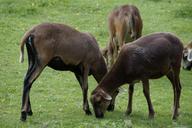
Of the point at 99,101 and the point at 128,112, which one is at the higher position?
the point at 99,101

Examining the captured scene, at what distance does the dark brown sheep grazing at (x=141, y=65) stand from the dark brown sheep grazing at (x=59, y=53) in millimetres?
546

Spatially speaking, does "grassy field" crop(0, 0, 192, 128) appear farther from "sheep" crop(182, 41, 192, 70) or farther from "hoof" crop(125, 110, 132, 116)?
"sheep" crop(182, 41, 192, 70)

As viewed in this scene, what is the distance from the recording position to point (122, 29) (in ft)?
50.6

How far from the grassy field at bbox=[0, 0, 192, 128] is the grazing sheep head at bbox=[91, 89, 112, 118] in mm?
182

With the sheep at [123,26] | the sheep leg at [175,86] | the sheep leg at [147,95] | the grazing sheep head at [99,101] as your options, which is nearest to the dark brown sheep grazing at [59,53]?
the grazing sheep head at [99,101]

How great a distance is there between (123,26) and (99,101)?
3.90 meters

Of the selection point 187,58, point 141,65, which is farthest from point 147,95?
point 187,58

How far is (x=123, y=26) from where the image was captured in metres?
15.4

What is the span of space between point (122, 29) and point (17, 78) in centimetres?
266

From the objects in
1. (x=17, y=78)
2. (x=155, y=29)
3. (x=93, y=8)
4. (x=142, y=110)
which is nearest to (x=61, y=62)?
(x=142, y=110)

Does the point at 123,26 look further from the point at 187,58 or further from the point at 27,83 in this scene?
the point at 27,83

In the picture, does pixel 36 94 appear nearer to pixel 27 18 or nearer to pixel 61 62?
pixel 61 62

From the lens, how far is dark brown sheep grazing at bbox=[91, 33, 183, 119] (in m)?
11.7

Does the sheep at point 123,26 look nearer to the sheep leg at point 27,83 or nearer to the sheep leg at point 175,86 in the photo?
the sheep leg at point 175,86
